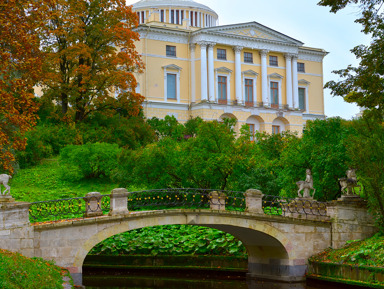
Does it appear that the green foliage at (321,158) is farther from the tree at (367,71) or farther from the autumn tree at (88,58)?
the autumn tree at (88,58)

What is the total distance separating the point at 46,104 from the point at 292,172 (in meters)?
21.7

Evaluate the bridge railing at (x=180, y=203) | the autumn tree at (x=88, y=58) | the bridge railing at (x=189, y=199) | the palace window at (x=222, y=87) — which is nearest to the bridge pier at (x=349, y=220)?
the bridge railing at (x=180, y=203)

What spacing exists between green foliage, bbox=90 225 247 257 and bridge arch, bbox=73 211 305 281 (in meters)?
1.62

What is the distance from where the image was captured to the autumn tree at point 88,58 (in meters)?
42.8

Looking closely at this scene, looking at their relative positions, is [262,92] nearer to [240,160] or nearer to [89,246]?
[240,160]

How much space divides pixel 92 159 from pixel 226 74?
2522 centimetres

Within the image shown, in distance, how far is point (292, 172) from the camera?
3083cm

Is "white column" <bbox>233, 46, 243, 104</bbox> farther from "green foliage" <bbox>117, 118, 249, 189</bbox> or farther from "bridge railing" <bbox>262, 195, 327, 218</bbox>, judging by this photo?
"bridge railing" <bbox>262, 195, 327, 218</bbox>

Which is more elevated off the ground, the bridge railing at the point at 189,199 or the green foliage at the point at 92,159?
the green foliage at the point at 92,159

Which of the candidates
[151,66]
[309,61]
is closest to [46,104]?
[151,66]

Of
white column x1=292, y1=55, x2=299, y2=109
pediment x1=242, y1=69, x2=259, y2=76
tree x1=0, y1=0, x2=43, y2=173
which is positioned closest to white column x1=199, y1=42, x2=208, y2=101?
pediment x1=242, y1=69, x2=259, y2=76

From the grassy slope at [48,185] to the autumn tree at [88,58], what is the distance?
19.1 ft

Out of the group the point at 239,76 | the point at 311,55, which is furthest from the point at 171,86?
the point at 311,55

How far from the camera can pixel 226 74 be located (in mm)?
60875
